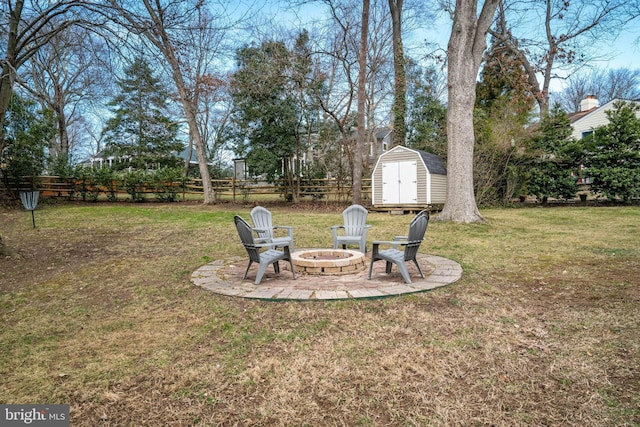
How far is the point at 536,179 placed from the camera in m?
14.9

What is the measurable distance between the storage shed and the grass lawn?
8446 millimetres

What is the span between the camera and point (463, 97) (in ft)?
31.7

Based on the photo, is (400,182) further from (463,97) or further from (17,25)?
(17,25)

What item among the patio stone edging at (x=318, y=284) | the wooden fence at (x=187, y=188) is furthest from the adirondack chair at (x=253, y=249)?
the wooden fence at (x=187, y=188)

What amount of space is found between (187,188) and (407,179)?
10.9 m

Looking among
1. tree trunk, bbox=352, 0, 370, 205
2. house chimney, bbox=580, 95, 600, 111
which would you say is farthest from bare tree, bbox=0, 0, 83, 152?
house chimney, bbox=580, 95, 600, 111

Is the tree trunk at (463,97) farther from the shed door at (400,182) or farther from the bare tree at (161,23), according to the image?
the bare tree at (161,23)

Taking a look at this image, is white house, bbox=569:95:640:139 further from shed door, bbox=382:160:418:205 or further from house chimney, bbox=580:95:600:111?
shed door, bbox=382:160:418:205

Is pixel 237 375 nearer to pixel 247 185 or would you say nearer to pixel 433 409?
pixel 433 409

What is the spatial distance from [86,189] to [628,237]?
19120mm

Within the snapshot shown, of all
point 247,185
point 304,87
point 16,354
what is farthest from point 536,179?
point 16,354

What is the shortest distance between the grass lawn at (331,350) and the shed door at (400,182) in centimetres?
863

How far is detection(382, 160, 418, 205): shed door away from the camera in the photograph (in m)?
13.7

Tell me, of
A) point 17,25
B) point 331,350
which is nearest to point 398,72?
point 17,25
